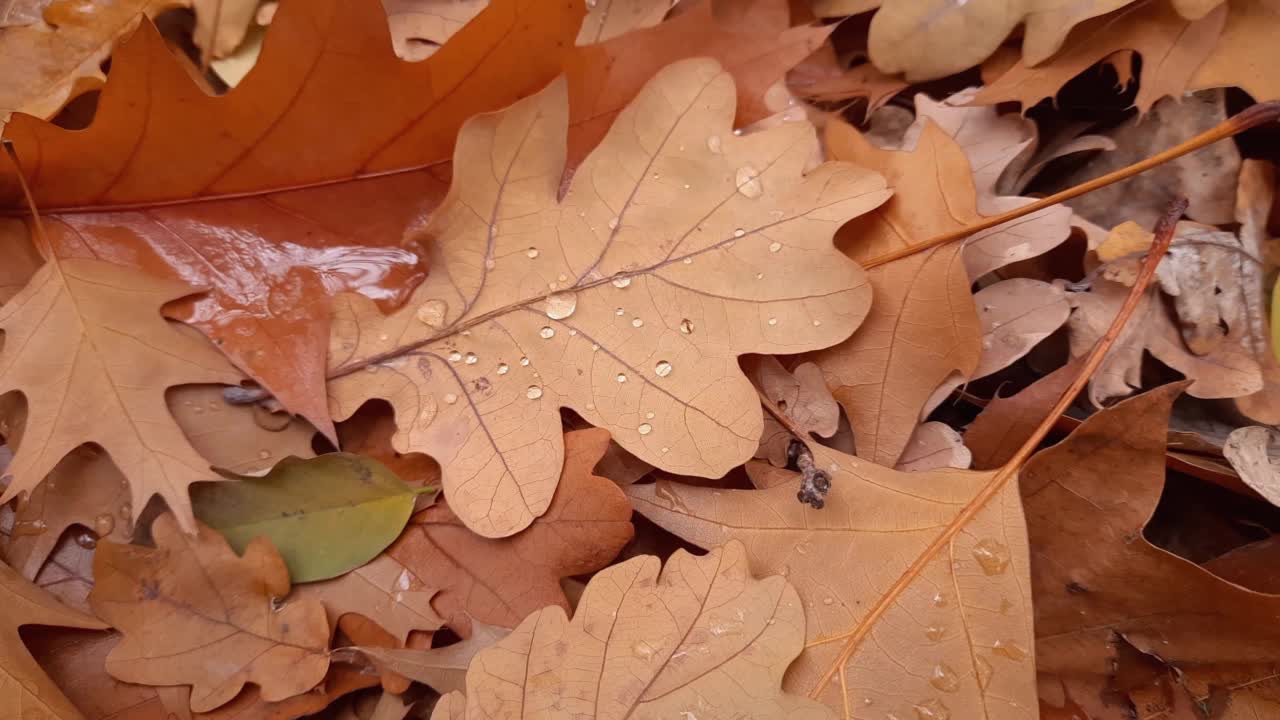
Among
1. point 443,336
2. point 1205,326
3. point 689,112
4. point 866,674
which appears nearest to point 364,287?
point 443,336

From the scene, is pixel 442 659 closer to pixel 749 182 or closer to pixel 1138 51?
pixel 749 182

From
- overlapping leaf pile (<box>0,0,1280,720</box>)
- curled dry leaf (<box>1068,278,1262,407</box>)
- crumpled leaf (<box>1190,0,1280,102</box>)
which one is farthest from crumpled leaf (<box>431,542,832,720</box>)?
crumpled leaf (<box>1190,0,1280,102</box>)

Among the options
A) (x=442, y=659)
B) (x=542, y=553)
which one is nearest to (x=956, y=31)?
(x=542, y=553)

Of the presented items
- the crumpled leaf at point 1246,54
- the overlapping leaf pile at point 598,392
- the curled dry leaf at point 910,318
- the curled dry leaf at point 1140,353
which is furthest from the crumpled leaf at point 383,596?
the crumpled leaf at point 1246,54

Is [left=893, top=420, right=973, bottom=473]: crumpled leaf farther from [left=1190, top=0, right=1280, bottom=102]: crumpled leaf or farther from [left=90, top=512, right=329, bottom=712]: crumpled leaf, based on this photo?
[left=90, top=512, right=329, bottom=712]: crumpled leaf

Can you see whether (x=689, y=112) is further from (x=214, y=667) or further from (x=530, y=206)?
(x=214, y=667)
